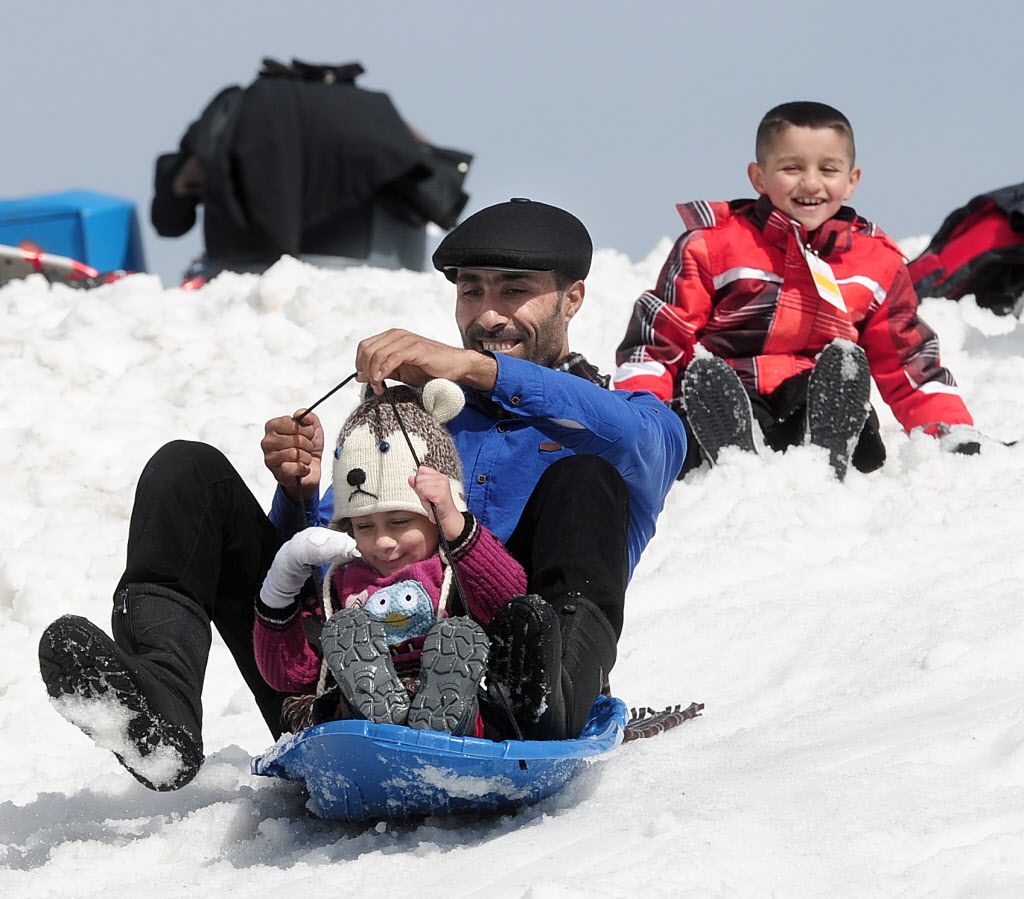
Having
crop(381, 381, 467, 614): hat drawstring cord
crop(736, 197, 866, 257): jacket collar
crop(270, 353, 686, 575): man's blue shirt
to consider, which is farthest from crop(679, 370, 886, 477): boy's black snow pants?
crop(381, 381, 467, 614): hat drawstring cord

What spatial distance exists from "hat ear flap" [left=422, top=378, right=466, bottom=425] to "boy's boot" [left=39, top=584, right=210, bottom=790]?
54 centimetres

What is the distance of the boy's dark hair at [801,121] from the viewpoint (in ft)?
18.3

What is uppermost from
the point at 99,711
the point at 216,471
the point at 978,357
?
the point at 216,471

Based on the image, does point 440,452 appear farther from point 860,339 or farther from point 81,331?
point 81,331

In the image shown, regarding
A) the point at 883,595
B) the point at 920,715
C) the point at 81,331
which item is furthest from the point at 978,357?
the point at 920,715

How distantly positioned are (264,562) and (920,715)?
1.24 meters

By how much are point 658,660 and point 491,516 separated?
110 cm

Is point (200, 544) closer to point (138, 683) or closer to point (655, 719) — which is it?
point (138, 683)

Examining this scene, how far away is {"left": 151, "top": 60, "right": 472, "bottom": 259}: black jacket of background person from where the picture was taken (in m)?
9.29

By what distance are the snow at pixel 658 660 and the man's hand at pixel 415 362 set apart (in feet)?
2.34

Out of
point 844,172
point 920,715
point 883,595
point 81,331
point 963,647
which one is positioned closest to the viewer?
point 920,715

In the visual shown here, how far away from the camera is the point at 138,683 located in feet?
8.70

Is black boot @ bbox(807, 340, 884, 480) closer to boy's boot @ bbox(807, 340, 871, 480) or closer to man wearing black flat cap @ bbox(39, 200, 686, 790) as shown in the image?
boy's boot @ bbox(807, 340, 871, 480)

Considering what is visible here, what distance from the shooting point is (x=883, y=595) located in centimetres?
428
